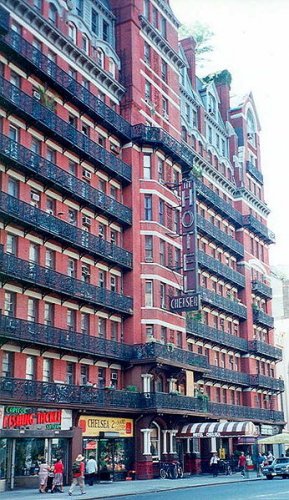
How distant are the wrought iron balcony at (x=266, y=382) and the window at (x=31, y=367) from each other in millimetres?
30849

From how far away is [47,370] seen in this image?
37969mm

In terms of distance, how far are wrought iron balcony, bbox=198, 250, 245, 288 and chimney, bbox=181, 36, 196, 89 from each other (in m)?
16.3

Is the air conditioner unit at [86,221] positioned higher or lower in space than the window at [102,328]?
higher

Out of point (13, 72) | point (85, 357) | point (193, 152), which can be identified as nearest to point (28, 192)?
point (13, 72)

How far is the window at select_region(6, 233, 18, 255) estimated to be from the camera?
3659 centimetres

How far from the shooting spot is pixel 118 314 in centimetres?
4472

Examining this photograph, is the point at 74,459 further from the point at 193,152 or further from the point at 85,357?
the point at 193,152

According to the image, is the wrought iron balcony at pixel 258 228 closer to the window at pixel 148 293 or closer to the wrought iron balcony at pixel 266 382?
the wrought iron balcony at pixel 266 382

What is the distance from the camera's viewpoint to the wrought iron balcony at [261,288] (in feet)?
221

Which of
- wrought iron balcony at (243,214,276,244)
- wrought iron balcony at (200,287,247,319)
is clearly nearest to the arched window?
wrought iron balcony at (200,287,247,319)

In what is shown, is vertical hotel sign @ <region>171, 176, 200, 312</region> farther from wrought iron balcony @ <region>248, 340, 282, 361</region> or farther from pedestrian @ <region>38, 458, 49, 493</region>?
wrought iron balcony @ <region>248, 340, 282, 361</region>

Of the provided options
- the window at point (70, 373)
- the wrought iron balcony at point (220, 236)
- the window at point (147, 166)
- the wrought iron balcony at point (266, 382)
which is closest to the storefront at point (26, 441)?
the window at point (70, 373)

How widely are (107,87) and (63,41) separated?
5836 millimetres

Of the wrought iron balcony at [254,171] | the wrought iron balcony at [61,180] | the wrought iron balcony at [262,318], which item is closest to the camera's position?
the wrought iron balcony at [61,180]
